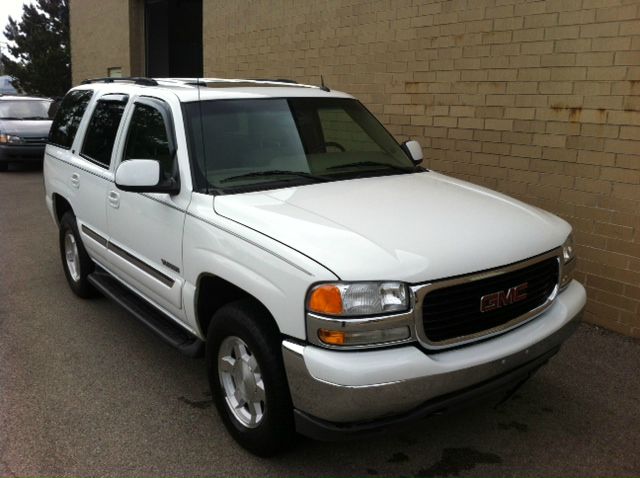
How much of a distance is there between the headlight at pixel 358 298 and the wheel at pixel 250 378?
16.0 inches

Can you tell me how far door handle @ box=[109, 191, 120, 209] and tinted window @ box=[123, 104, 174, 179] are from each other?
266 millimetres

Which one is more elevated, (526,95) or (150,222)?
(526,95)

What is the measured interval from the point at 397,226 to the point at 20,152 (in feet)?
43.8

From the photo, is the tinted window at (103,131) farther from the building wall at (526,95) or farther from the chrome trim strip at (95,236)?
the building wall at (526,95)

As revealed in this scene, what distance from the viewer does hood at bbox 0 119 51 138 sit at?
1410cm

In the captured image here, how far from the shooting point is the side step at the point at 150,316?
3619 mm

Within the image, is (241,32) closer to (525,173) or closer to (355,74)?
(355,74)

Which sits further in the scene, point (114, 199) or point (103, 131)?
point (103, 131)

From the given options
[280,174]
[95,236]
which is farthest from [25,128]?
[280,174]

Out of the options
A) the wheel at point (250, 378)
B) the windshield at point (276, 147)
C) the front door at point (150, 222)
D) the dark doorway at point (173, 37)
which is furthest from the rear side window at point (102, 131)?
the dark doorway at point (173, 37)

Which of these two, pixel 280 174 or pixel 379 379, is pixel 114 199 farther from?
pixel 379 379

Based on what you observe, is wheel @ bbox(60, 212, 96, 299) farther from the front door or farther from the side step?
the front door

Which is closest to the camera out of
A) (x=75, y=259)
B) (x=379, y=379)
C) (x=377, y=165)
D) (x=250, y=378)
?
(x=379, y=379)

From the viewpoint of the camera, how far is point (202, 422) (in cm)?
353
